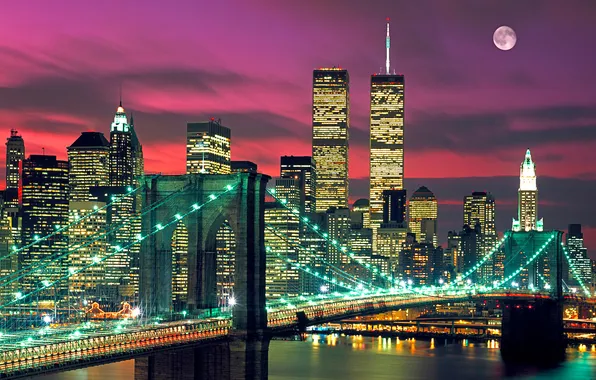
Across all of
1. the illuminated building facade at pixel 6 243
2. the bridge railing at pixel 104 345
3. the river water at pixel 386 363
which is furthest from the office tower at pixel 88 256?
the bridge railing at pixel 104 345

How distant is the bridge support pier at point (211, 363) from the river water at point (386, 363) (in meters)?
28.8

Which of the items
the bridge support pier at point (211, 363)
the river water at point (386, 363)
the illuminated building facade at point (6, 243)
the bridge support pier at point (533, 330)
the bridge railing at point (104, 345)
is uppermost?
the illuminated building facade at point (6, 243)

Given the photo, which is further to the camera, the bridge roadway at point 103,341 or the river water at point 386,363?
the river water at point 386,363

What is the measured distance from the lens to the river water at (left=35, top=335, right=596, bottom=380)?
302 feet

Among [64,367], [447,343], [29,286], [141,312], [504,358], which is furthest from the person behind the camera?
[29,286]

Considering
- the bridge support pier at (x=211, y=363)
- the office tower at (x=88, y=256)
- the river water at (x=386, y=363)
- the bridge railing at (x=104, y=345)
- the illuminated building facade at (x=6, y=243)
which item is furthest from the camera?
the illuminated building facade at (x=6, y=243)

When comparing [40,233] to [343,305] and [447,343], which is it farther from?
[343,305]

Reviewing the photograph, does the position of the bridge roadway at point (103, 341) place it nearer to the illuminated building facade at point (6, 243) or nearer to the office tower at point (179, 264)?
the office tower at point (179, 264)

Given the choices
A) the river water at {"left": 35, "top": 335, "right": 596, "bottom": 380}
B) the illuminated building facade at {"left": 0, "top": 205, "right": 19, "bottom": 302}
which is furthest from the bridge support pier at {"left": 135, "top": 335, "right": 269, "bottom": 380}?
the illuminated building facade at {"left": 0, "top": 205, "right": 19, "bottom": 302}

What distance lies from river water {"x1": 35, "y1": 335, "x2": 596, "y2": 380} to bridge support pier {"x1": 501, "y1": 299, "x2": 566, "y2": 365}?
169cm

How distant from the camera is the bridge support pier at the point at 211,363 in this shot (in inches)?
2258

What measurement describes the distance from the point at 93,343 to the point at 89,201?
152745mm

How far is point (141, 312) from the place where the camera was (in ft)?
194

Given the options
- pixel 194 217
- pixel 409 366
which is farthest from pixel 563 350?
pixel 194 217
